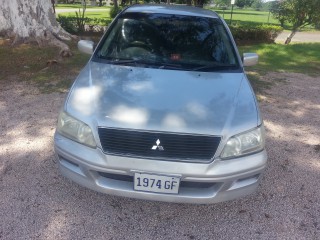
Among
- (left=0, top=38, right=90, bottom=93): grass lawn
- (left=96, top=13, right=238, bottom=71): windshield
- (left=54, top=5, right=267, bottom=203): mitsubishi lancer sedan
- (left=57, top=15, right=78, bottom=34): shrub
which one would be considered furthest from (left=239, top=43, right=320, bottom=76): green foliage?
(left=57, top=15, right=78, bottom=34): shrub

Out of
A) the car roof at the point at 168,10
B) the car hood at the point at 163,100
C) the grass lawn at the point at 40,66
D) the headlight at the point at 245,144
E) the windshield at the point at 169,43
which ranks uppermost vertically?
the car roof at the point at 168,10

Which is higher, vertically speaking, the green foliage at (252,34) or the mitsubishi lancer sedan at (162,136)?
the mitsubishi lancer sedan at (162,136)

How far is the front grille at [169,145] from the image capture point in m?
2.42

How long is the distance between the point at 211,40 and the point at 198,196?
200cm

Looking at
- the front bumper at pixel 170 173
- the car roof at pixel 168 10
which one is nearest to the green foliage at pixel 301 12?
the car roof at pixel 168 10

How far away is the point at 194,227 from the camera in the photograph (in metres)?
2.75

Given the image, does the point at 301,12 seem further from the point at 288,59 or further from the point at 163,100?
the point at 163,100

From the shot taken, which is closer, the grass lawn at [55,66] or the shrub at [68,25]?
the grass lawn at [55,66]

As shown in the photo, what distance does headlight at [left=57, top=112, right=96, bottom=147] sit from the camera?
2523 mm

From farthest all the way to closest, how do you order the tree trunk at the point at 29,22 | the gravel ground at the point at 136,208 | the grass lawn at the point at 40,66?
1. the tree trunk at the point at 29,22
2. the grass lawn at the point at 40,66
3. the gravel ground at the point at 136,208

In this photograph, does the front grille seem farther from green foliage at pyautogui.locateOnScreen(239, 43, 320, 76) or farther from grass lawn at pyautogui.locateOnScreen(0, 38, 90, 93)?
green foliage at pyautogui.locateOnScreen(239, 43, 320, 76)

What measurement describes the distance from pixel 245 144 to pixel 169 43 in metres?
1.61

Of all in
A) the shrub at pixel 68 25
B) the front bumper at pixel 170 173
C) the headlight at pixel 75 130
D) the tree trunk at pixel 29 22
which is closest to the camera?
the front bumper at pixel 170 173

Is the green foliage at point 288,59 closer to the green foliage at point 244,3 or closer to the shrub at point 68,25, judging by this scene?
the shrub at point 68,25
